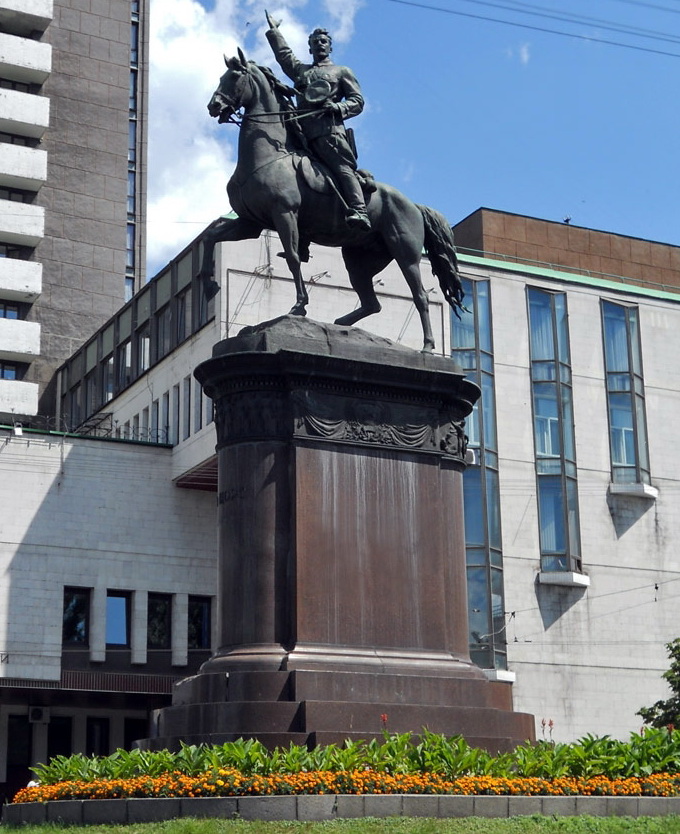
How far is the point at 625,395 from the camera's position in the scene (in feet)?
213

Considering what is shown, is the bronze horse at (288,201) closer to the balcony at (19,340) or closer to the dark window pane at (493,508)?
the dark window pane at (493,508)

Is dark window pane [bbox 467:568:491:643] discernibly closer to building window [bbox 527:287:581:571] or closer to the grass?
building window [bbox 527:287:581:571]

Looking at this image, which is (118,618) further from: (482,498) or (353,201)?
(353,201)

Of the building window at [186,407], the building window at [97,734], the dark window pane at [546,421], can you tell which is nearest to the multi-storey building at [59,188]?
the building window at [186,407]

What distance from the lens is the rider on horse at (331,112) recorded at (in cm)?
2108

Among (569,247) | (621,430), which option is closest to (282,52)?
(621,430)

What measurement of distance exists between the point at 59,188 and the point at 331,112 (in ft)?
220

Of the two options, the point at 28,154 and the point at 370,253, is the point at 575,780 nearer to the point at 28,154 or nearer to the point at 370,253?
the point at 370,253

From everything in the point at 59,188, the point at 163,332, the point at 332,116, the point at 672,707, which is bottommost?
the point at 672,707

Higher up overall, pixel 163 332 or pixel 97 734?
pixel 163 332

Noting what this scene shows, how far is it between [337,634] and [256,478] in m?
2.26

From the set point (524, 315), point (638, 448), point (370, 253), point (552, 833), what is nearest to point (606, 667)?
point (638, 448)

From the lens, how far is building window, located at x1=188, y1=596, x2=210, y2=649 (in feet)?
190

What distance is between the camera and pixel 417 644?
19344mm
